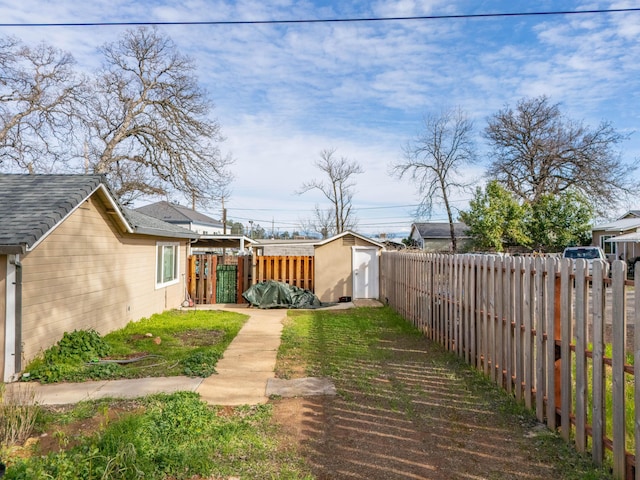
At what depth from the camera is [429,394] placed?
15.3 feet

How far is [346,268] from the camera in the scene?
1434 centimetres

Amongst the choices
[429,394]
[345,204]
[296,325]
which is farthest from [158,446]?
[345,204]

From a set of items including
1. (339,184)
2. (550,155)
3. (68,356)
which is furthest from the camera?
(339,184)

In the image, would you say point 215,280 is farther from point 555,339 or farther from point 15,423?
point 555,339

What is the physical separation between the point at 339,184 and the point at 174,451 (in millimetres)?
37161

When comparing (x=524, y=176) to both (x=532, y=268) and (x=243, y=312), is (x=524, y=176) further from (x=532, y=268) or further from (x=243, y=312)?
(x=532, y=268)

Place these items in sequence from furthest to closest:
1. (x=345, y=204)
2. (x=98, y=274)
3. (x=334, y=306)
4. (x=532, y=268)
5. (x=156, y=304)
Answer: (x=345, y=204) → (x=334, y=306) → (x=156, y=304) → (x=98, y=274) → (x=532, y=268)

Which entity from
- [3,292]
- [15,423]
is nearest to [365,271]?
[3,292]

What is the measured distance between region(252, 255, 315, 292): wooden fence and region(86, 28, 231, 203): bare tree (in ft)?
28.9

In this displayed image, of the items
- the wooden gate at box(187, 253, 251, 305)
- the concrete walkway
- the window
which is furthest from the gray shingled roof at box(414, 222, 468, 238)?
the concrete walkway

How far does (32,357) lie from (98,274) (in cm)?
237

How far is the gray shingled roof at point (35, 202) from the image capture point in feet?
17.1

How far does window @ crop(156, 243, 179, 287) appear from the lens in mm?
11211

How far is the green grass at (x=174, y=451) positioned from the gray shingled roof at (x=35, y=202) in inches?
98.2
